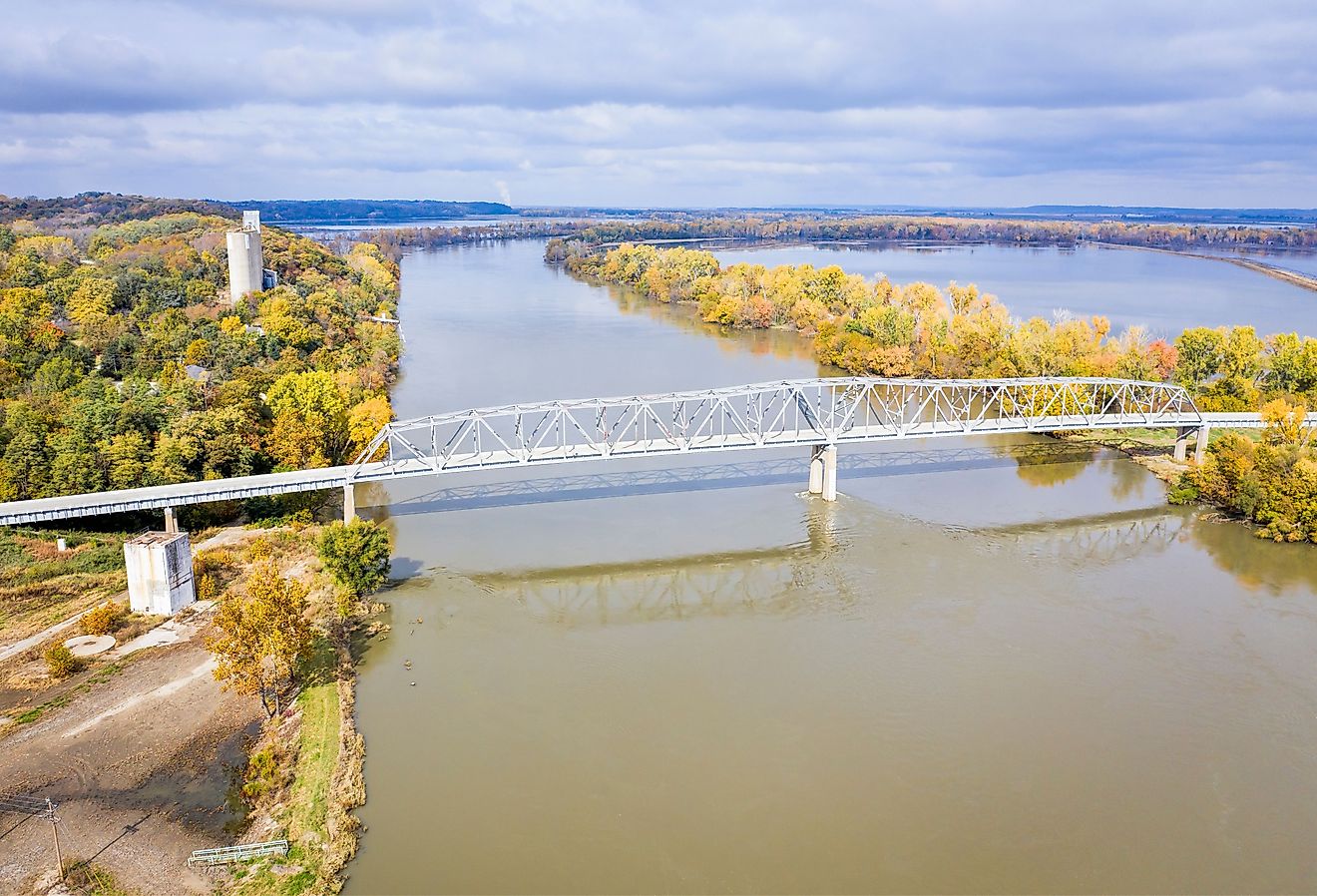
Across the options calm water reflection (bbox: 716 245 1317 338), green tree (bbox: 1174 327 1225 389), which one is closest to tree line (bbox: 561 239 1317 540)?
green tree (bbox: 1174 327 1225 389)

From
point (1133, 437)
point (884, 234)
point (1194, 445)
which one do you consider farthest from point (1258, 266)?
point (1194, 445)

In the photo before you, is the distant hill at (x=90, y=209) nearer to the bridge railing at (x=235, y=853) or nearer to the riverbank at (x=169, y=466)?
the riverbank at (x=169, y=466)

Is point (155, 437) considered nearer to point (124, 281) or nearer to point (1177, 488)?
point (124, 281)

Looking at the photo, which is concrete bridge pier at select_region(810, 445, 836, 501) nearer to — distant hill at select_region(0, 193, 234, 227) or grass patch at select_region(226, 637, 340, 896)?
grass patch at select_region(226, 637, 340, 896)

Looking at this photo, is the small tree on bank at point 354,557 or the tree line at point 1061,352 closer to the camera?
the small tree on bank at point 354,557

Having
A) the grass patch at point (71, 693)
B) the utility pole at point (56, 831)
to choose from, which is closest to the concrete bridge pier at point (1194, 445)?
the grass patch at point (71, 693)

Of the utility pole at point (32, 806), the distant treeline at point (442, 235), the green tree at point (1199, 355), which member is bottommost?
the utility pole at point (32, 806)

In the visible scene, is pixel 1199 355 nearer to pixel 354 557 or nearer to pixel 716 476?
pixel 716 476
